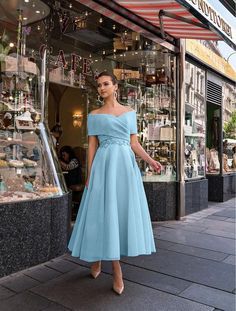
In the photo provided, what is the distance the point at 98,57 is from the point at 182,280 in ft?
19.2

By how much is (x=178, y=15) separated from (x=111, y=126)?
287cm

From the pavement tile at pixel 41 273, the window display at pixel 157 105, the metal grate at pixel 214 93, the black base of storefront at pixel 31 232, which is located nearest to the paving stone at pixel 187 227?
the window display at pixel 157 105

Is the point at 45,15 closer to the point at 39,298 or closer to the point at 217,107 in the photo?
the point at 39,298

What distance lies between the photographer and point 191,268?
379cm

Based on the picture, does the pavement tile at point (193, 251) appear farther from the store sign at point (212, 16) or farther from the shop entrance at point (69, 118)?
the shop entrance at point (69, 118)

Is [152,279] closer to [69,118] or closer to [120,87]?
[120,87]

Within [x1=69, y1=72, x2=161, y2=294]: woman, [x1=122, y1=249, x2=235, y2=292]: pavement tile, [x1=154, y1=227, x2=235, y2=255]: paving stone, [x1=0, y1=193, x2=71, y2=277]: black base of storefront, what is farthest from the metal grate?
[x1=69, y1=72, x2=161, y2=294]: woman

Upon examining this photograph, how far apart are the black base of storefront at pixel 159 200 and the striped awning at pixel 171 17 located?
8.86 ft

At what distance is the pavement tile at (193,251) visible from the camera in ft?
13.9

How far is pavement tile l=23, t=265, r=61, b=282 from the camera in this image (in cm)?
340

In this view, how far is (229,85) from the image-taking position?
32.5ft

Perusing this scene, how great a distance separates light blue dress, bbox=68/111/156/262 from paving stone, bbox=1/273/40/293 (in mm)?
552

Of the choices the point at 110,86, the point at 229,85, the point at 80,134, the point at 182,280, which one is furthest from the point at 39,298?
the point at 229,85

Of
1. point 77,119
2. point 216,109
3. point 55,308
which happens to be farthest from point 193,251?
point 77,119
